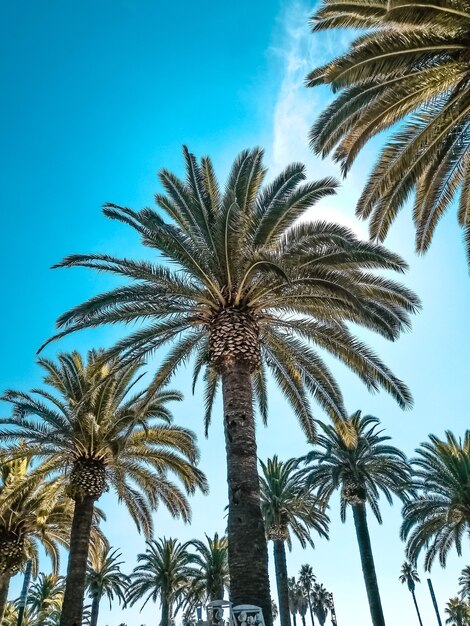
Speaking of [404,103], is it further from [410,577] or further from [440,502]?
[410,577]

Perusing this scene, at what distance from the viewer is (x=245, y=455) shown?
11.4 m

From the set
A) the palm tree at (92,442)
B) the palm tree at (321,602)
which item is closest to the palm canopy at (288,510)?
the palm tree at (92,442)

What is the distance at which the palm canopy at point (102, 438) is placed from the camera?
17578mm

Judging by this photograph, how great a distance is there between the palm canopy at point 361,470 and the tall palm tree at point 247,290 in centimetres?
1503

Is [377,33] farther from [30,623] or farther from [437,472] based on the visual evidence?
[30,623]

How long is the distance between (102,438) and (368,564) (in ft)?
54.1

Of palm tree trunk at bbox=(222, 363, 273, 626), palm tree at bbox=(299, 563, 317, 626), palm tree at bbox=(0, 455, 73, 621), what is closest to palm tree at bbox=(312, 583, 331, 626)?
palm tree at bbox=(299, 563, 317, 626)

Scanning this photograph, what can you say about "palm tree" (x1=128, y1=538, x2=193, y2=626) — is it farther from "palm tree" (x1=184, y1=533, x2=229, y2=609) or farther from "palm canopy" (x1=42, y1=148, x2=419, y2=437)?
A: "palm canopy" (x1=42, y1=148, x2=419, y2=437)

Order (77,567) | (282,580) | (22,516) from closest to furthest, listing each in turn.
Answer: (77,567) < (22,516) < (282,580)

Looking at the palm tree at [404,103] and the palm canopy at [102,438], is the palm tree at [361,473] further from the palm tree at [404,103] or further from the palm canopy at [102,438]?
the palm tree at [404,103]

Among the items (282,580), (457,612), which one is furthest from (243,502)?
(457,612)

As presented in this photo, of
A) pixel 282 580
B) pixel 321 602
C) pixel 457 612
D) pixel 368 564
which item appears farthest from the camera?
pixel 321 602

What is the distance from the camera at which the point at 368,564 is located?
87.4 feet

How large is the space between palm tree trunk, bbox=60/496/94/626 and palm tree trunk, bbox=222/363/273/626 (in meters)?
8.07
